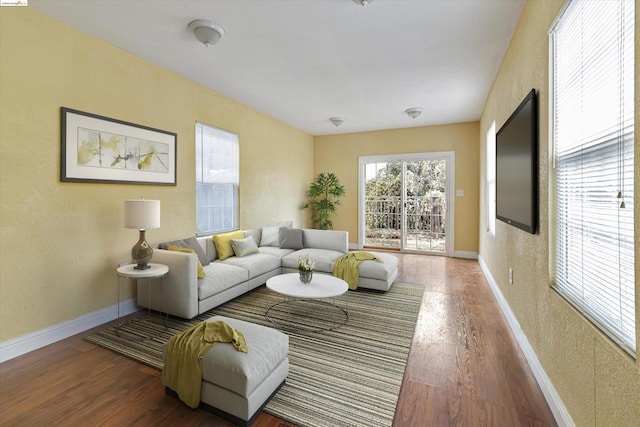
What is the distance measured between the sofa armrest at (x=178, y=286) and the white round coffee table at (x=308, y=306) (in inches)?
29.1

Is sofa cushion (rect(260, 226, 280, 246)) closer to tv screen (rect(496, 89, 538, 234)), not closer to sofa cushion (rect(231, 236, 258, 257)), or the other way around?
sofa cushion (rect(231, 236, 258, 257))

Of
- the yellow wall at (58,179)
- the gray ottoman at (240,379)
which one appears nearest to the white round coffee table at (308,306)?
the gray ottoman at (240,379)

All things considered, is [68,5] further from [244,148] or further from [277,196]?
[277,196]

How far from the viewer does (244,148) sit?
496cm

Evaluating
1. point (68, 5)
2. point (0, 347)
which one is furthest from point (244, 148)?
point (0, 347)

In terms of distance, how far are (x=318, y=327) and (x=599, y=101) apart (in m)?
2.56

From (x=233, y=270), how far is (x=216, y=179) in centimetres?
163

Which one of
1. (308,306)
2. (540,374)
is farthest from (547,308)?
(308,306)

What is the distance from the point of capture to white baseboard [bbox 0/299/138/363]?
233 centimetres

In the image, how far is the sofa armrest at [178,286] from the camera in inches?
112

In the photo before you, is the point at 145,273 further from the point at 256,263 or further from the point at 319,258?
the point at 319,258

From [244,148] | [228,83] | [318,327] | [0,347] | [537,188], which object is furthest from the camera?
[244,148]

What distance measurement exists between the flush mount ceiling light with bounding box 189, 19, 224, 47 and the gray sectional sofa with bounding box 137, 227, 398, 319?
203 centimetres

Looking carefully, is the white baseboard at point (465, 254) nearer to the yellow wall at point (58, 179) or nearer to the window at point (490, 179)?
the window at point (490, 179)
